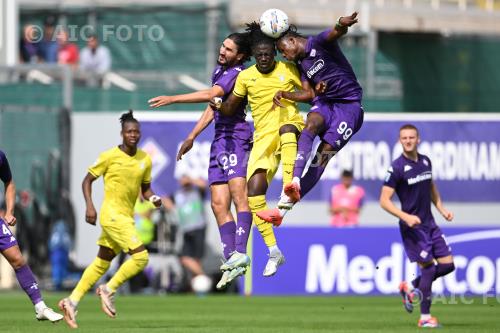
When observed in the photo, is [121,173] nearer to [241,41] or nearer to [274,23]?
[241,41]

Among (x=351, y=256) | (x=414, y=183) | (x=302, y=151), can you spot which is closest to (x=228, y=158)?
(x=302, y=151)

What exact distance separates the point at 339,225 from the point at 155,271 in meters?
3.46

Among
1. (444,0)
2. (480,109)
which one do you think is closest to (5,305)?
(480,109)

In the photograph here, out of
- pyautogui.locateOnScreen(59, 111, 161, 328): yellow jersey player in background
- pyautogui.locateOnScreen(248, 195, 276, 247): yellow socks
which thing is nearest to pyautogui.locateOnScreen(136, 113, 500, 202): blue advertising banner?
pyautogui.locateOnScreen(59, 111, 161, 328): yellow jersey player in background

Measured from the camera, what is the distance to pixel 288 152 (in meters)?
16.1

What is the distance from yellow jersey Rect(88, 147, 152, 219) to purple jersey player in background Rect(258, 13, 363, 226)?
348cm

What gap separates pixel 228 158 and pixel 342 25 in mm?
2278

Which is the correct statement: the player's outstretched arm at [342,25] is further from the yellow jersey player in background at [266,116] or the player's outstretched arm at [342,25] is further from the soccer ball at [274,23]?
the yellow jersey player in background at [266,116]

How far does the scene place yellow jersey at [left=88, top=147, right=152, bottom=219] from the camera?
18875 mm

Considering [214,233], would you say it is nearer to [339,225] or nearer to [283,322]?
[339,225]

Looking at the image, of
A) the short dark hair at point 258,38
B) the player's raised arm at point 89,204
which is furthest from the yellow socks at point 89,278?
the short dark hair at point 258,38

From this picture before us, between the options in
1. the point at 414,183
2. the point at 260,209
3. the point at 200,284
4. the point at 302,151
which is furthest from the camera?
the point at 200,284

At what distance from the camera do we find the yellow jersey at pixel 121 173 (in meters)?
18.9

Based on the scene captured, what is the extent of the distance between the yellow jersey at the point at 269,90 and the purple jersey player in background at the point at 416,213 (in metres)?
2.31
